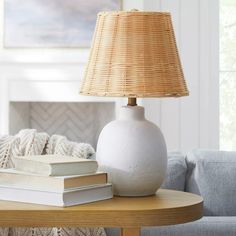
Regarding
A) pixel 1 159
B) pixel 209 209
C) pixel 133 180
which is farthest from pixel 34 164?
pixel 209 209

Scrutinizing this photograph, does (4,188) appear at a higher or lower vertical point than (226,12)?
lower

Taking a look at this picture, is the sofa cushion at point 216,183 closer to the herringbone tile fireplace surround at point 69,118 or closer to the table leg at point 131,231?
the table leg at point 131,231

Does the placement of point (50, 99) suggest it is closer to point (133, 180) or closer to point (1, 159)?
point (1, 159)

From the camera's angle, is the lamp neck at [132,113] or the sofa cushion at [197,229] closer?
the lamp neck at [132,113]

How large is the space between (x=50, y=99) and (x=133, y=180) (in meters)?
3.30

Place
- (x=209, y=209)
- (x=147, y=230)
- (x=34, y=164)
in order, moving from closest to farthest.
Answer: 1. (x=34, y=164)
2. (x=147, y=230)
3. (x=209, y=209)

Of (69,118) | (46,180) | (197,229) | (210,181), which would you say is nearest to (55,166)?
(46,180)

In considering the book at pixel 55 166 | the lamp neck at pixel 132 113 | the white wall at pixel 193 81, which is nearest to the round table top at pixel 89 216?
the book at pixel 55 166

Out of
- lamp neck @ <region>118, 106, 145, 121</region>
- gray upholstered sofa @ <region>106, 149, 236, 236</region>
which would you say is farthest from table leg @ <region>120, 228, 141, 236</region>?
gray upholstered sofa @ <region>106, 149, 236, 236</region>

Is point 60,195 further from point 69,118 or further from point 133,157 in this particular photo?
point 69,118

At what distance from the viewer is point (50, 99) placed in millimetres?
5258

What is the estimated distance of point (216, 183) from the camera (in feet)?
8.01

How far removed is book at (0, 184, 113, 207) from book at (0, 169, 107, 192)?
0.01 m

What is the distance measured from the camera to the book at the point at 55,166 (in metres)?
1.91
